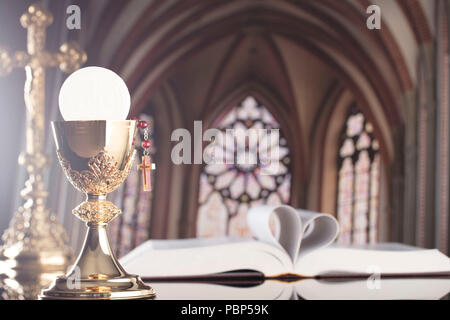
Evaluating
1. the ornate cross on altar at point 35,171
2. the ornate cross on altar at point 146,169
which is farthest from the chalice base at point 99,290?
the ornate cross on altar at point 35,171

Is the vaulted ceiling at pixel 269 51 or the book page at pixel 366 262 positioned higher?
the vaulted ceiling at pixel 269 51

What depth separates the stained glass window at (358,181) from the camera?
13.8 m

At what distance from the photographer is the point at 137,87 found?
12203mm

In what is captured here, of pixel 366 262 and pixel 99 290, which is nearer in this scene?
pixel 99 290

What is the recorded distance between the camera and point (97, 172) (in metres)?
1.20

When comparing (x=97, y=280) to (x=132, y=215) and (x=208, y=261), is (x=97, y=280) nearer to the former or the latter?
(x=208, y=261)

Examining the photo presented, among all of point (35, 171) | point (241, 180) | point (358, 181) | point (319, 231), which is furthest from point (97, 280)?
point (241, 180)

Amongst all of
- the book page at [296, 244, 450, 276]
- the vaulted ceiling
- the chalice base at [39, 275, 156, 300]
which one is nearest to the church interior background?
the vaulted ceiling

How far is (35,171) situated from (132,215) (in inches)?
491

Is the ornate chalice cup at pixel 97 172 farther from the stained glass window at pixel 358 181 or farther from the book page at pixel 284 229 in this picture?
the stained glass window at pixel 358 181

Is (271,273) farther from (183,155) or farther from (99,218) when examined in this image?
(183,155)

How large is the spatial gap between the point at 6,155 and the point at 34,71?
3211 millimetres

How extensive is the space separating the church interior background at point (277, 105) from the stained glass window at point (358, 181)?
0.12ft

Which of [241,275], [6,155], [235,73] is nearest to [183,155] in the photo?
[235,73]
